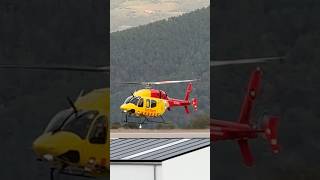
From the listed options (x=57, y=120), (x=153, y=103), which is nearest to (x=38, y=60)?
(x=57, y=120)

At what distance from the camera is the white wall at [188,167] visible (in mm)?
11999

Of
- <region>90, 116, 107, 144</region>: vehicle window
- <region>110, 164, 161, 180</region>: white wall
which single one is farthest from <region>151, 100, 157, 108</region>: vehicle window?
<region>90, 116, 107, 144</region>: vehicle window

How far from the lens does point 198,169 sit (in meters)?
13.2

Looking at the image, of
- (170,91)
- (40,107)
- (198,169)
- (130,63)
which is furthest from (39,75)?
(130,63)
